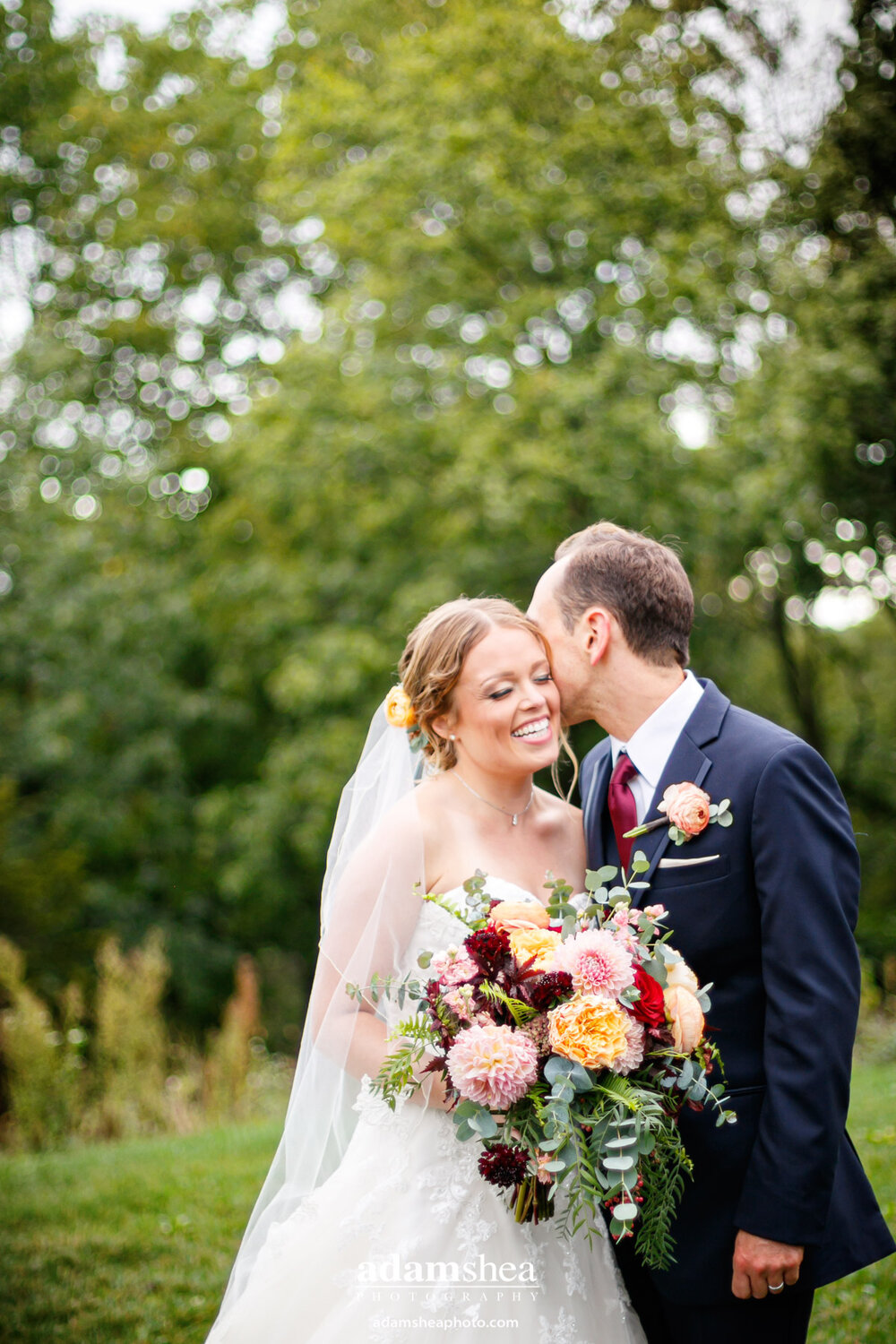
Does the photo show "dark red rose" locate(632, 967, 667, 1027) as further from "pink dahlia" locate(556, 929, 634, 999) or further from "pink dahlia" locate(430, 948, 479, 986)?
"pink dahlia" locate(430, 948, 479, 986)

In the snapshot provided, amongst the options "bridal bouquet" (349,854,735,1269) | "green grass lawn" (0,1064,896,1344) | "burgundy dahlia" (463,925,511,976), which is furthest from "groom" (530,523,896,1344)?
"green grass lawn" (0,1064,896,1344)

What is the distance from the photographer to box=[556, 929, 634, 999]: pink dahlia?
237cm

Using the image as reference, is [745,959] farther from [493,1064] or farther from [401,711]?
[401,711]

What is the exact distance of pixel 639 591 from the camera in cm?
311

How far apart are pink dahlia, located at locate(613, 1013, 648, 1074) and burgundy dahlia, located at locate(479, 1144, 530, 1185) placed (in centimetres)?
29

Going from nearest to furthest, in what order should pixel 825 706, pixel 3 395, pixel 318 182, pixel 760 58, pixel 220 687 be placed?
pixel 760 58, pixel 318 182, pixel 3 395, pixel 220 687, pixel 825 706

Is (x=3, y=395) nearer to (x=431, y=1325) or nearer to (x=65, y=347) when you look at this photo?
(x=65, y=347)

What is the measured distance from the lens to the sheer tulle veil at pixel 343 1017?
3.03 meters

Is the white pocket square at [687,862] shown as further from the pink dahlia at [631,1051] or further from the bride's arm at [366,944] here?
the bride's arm at [366,944]

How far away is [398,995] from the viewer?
265 centimetres

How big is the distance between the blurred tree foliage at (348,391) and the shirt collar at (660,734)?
7.59 meters

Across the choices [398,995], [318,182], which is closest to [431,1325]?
[398,995]

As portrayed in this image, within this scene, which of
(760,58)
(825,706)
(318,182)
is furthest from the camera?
(825,706)

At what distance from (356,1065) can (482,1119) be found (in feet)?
2.22
